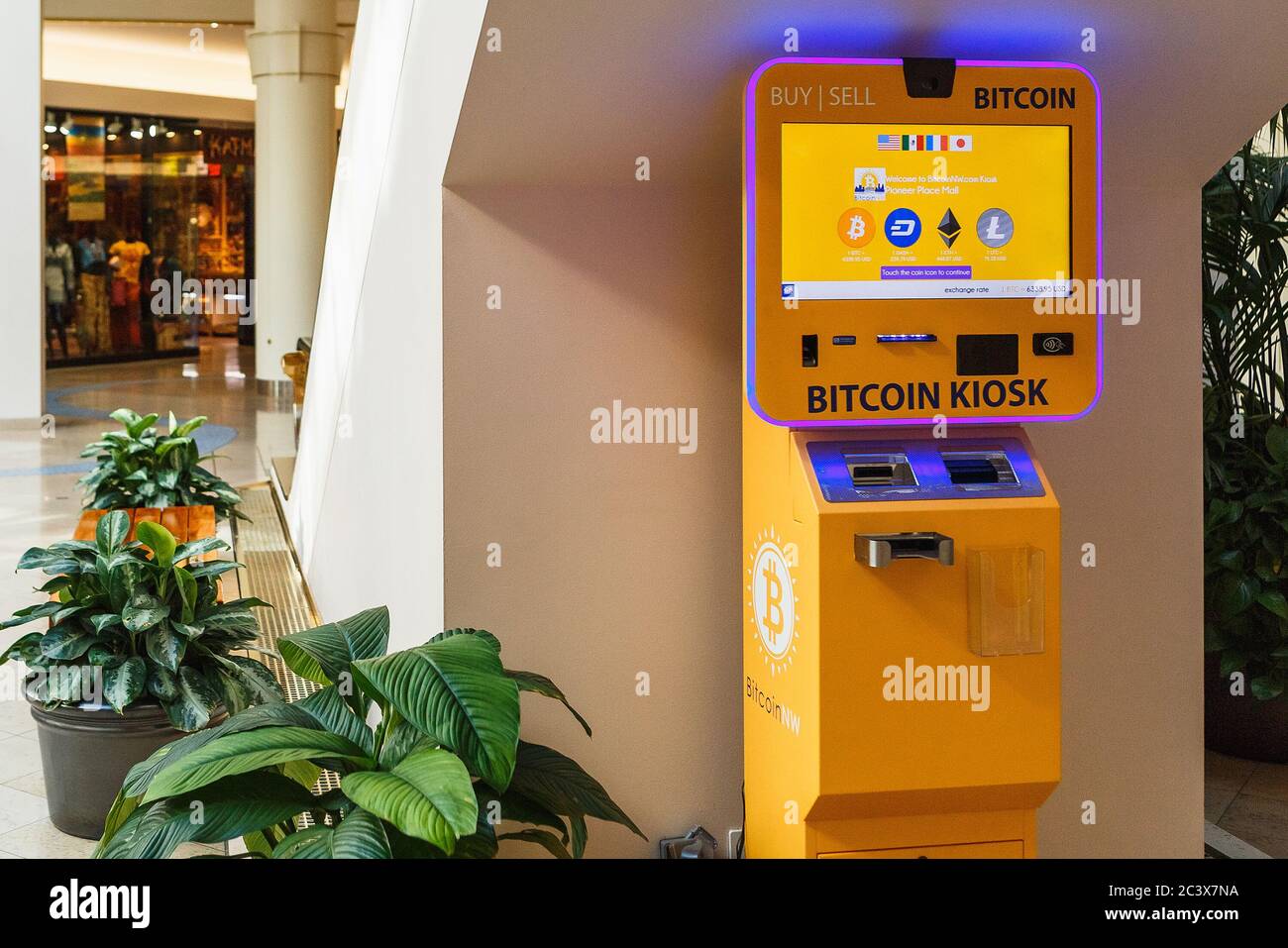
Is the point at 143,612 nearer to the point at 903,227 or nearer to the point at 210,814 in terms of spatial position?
the point at 210,814

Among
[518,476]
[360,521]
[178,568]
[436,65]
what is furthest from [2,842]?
[436,65]

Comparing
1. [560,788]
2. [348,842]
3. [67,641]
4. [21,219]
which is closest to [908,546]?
[560,788]

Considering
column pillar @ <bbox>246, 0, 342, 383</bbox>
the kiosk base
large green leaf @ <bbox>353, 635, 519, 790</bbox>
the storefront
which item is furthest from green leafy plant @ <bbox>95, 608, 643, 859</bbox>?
the storefront

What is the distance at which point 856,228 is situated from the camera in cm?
213

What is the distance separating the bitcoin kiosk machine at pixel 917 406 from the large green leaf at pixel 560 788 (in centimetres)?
35

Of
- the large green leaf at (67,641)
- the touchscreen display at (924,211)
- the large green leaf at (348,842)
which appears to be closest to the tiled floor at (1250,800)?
the touchscreen display at (924,211)

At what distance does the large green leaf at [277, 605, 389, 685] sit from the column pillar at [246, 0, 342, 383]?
12234 millimetres

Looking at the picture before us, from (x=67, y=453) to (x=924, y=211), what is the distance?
30.7 ft

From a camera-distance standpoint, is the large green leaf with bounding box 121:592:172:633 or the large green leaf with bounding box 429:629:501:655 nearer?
the large green leaf with bounding box 429:629:501:655

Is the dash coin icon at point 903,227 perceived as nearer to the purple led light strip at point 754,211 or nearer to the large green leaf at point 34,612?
the purple led light strip at point 754,211

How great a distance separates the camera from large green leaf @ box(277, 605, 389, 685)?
217 centimetres

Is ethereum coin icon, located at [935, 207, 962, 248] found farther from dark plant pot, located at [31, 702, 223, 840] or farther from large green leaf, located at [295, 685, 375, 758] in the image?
dark plant pot, located at [31, 702, 223, 840]

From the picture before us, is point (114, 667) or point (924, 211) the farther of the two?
point (114, 667)
